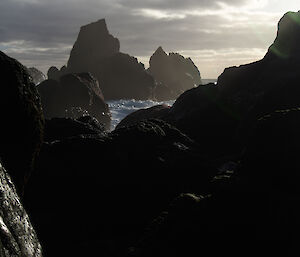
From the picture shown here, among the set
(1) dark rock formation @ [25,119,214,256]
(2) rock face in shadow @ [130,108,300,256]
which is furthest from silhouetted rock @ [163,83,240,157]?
(2) rock face in shadow @ [130,108,300,256]

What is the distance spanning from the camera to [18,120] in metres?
8.50

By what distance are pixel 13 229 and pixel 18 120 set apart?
342cm

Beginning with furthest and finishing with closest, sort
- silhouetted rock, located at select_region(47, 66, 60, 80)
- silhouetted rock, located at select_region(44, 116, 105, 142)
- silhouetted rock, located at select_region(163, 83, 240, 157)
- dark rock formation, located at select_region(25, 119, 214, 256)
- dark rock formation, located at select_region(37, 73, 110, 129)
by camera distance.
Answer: silhouetted rock, located at select_region(47, 66, 60, 80)
dark rock formation, located at select_region(37, 73, 110, 129)
silhouetted rock, located at select_region(163, 83, 240, 157)
silhouetted rock, located at select_region(44, 116, 105, 142)
dark rock formation, located at select_region(25, 119, 214, 256)

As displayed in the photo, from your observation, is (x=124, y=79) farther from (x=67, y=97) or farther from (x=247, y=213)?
(x=247, y=213)

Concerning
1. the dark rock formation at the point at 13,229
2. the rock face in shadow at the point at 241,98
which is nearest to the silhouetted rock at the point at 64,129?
the rock face in shadow at the point at 241,98

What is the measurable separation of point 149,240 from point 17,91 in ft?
16.6

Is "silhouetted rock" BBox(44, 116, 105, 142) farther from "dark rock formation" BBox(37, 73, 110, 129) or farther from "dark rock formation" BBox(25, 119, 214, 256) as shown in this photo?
"dark rock formation" BBox(37, 73, 110, 129)

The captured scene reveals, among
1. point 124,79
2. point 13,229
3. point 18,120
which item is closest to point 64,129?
point 18,120

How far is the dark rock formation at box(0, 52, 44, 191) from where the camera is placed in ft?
27.3

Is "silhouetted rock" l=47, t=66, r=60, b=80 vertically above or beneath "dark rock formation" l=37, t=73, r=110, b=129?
above

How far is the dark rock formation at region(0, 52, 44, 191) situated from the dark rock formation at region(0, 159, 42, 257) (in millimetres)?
2100

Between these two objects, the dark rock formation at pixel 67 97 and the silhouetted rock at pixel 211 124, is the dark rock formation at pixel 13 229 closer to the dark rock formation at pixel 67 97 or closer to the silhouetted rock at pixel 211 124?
the silhouetted rock at pixel 211 124

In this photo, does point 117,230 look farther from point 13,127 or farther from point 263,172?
point 13,127

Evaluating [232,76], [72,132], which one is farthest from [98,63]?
[72,132]
